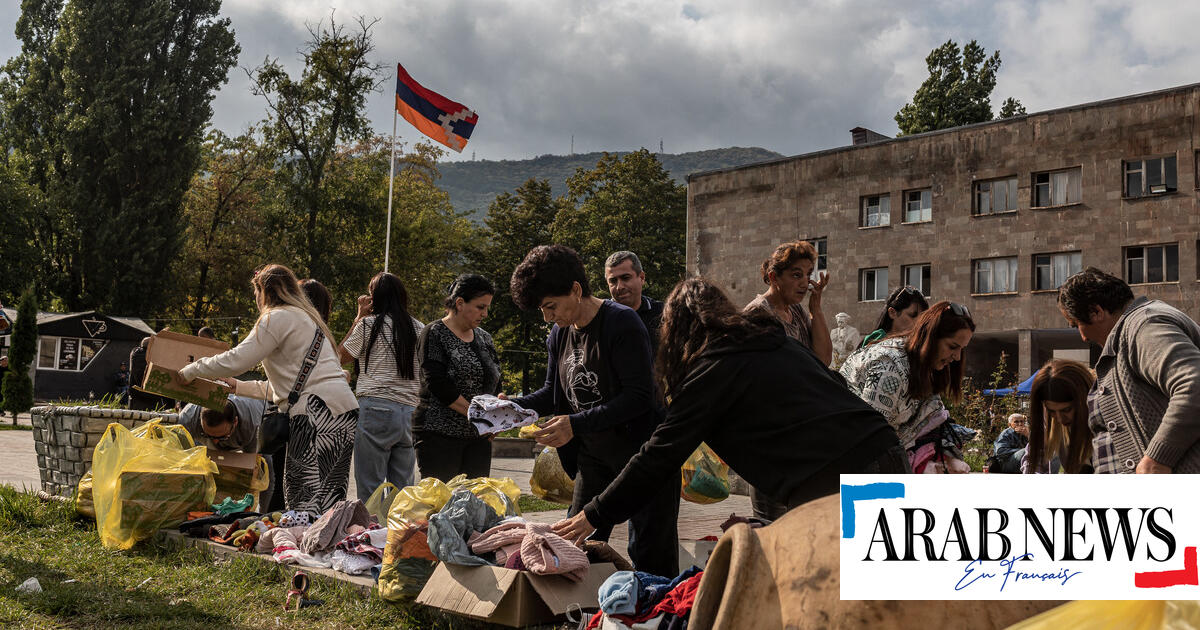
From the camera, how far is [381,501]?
5.73 m

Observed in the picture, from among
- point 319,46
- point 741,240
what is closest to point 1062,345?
point 741,240

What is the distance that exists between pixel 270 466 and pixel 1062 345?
112 ft

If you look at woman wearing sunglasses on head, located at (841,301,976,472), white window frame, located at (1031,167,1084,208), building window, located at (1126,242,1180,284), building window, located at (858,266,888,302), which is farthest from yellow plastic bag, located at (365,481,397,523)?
building window, located at (858,266,888,302)

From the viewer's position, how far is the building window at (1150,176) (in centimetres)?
3188

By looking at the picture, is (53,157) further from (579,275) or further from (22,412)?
(579,275)

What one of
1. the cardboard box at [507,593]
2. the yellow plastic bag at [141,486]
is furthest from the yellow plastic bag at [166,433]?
the cardboard box at [507,593]

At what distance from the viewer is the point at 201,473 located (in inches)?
257

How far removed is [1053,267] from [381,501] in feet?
111

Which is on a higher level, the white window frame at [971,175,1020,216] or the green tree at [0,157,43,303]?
the white window frame at [971,175,1020,216]

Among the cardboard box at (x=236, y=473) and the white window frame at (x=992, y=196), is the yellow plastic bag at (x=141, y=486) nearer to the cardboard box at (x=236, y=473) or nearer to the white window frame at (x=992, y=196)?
the cardboard box at (x=236, y=473)

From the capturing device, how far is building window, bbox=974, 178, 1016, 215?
35469 millimetres

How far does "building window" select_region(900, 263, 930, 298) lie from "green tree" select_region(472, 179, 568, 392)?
16.1 m

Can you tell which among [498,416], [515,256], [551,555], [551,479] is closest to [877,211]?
[515,256]

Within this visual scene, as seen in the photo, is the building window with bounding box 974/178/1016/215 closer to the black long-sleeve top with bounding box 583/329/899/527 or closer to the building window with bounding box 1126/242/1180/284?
the building window with bounding box 1126/242/1180/284
